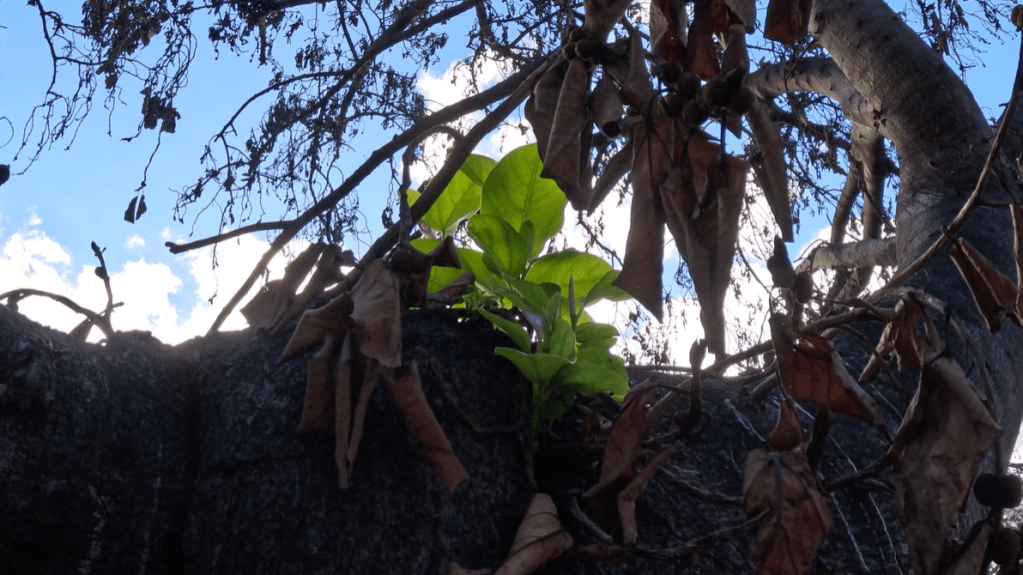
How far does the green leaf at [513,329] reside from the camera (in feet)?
3.15

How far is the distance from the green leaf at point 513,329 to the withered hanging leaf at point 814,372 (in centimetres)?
36

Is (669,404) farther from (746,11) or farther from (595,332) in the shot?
(746,11)

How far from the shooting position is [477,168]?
1.26m

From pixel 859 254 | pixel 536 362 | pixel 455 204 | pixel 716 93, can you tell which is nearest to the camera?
pixel 716 93

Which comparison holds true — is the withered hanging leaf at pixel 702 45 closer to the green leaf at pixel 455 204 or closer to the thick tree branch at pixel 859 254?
the green leaf at pixel 455 204

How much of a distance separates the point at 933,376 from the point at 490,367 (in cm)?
50

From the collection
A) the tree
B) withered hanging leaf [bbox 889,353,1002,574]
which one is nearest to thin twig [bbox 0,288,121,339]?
the tree

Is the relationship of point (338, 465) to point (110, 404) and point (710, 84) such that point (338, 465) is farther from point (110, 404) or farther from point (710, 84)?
point (710, 84)

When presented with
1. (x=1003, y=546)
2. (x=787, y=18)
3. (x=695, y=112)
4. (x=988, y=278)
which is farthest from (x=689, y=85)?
(x=1003, y=546)

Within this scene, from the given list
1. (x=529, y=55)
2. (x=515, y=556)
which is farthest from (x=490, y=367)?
(x=529, y=55)

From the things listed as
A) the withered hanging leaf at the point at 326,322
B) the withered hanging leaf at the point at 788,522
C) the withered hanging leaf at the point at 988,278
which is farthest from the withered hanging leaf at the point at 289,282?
the withered hanging leaf at the point at 988,278

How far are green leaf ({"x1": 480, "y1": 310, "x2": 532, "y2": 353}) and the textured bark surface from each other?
0.12 ft

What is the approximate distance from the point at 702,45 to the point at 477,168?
608mm

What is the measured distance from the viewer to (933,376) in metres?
0.64
